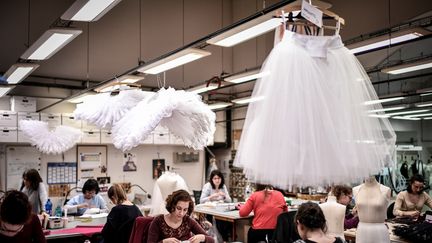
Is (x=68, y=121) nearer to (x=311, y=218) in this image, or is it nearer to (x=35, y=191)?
(x=35, y=191)

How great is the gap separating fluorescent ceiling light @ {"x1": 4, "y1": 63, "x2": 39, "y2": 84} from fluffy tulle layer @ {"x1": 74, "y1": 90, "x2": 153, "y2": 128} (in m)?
1.76

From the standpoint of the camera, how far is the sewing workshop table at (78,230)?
15.5 ft

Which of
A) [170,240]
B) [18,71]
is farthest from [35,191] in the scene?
[170,240]

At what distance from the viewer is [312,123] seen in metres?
1.88

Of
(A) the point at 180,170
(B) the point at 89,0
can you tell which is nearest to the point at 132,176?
(A) the point at 180,170

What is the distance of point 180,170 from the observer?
10.6 meters

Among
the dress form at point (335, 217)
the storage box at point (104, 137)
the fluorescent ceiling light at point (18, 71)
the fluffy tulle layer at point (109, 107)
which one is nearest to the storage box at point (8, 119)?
the fluorescent ceiling light at point (18, 71)

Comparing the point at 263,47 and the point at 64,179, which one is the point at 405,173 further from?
the point at 64,179

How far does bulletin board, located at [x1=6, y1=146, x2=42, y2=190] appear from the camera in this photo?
803 centimetres

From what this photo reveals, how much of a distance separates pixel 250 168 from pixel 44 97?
7.75m

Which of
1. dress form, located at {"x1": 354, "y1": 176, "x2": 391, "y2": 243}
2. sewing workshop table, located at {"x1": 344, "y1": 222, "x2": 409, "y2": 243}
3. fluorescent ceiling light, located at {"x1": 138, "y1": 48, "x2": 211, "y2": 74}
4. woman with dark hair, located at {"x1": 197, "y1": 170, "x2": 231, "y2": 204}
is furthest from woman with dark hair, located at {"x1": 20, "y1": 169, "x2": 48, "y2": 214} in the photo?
dress form, located at {"x1": 354, "y1": 176, "x2": 391, "y2": 243}

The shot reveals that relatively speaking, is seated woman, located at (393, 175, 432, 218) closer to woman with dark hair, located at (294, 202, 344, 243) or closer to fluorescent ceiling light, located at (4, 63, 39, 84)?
woman with dark hair, located at (294, 202, 344, 243)

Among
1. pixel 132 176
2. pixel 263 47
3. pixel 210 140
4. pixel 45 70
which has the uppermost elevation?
pixel 263 47

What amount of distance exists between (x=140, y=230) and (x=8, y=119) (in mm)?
5132
